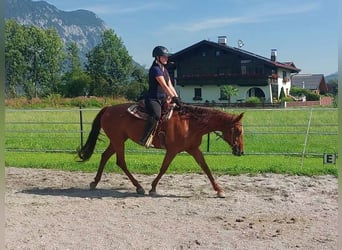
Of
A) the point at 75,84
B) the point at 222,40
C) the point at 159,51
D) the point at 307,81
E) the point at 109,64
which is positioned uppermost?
the point at 222,40

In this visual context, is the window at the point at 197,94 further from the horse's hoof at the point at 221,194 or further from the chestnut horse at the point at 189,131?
the horse's hoof at the point at 221,194

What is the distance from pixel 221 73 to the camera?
150ft

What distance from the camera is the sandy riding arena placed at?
156 inches

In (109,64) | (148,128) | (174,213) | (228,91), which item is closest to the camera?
(174,213)

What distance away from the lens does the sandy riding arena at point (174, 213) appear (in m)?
3.96

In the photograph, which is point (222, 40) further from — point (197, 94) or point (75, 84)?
point (75, 84)

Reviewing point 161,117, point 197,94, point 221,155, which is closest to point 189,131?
point 161,117

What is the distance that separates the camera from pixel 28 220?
4.67 metres

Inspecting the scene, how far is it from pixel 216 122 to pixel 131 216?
6.43 ft

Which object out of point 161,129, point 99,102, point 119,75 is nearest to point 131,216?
point 161,129

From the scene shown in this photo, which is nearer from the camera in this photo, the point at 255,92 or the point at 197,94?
the point at 255,92

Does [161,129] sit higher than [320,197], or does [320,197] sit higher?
[161,129]

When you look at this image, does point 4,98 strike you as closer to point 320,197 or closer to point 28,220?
point 28,220

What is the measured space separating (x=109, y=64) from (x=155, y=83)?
5740cm
